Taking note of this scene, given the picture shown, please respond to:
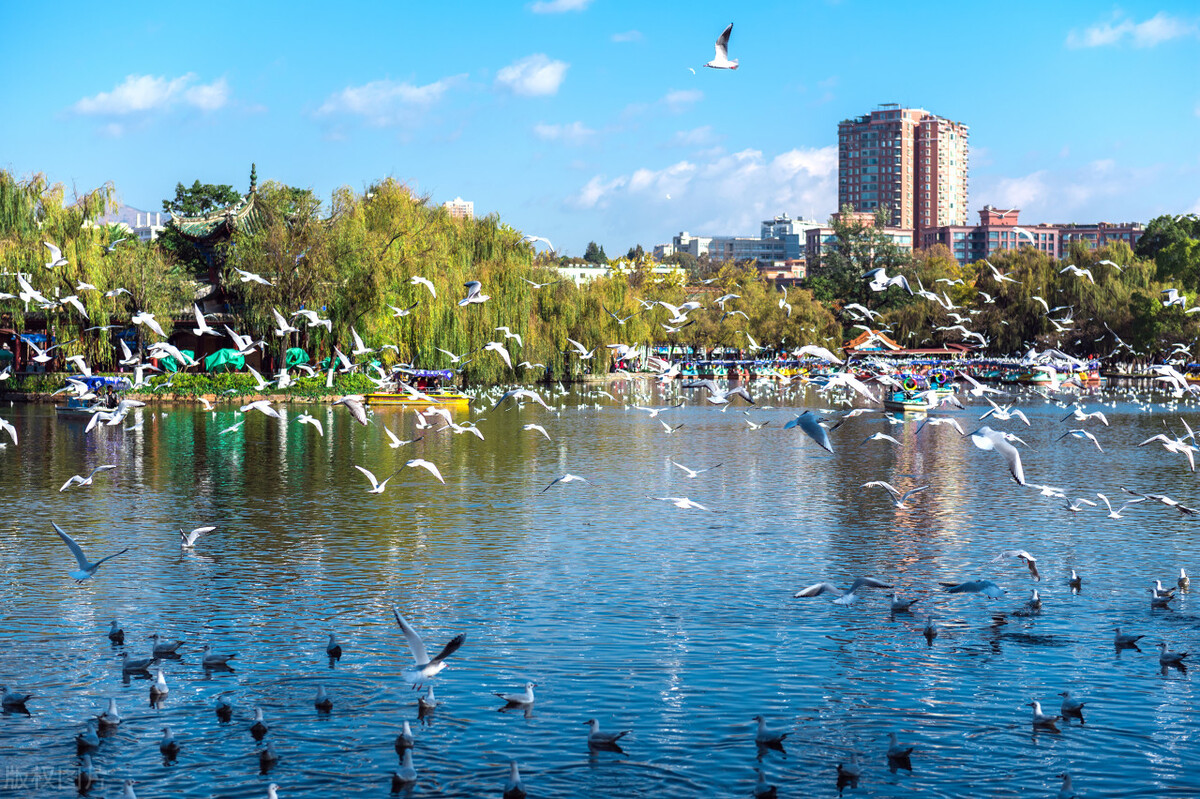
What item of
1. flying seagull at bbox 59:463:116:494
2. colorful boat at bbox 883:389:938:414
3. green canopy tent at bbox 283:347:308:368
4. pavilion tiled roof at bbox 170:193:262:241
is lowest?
flying seagull at bbox 59:463:116:494

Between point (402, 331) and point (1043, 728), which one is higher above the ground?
point (402, 331)

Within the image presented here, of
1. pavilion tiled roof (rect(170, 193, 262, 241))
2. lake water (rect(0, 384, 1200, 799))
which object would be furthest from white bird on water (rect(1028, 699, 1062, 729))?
pavilion tiled roof (rect(170, 193, 262, 241))

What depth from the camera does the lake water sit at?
412 inches

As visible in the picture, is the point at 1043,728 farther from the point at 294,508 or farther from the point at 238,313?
the point at 238,313

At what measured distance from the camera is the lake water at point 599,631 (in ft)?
34.3

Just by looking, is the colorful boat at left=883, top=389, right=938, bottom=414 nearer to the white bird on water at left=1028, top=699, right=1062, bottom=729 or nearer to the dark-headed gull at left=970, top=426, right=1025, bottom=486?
the dark-headed gull at left=970, top=426, right=1025, bottom=486

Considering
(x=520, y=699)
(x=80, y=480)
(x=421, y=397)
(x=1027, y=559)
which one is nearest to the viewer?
(x=520, y=699)

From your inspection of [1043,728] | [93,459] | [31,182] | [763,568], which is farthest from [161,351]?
[31,182]

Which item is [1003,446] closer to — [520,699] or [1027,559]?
[1027,559]

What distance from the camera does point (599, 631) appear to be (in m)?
14.4

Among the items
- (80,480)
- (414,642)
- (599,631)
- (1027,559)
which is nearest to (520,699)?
(414,642)

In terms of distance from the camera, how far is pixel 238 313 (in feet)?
182

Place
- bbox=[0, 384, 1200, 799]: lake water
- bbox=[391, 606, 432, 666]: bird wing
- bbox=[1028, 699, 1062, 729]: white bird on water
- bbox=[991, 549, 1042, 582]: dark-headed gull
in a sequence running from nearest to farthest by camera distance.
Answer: bbox=[391, 606, 432, 666]: bird wing → bbox=[0, 384, 1200, 799]: lake water → bbox=[1028, 699, 1062, 729]: white bird on water → bbox=[991, 549, 1042, 582]: dark-headed gull

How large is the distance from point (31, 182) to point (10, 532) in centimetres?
4192
